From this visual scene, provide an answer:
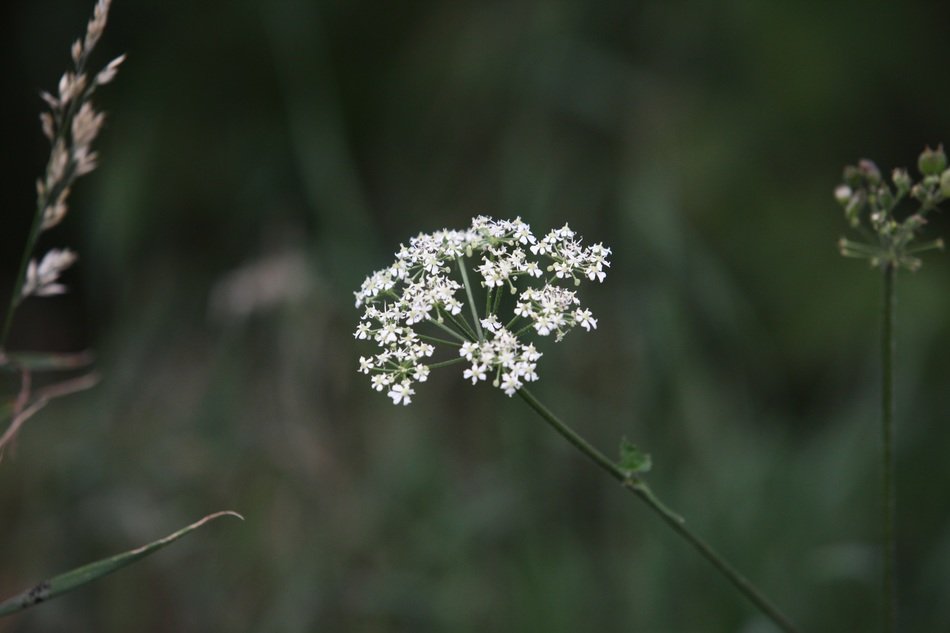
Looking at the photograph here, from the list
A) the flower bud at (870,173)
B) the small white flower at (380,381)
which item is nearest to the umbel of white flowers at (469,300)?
the small white flower at (380,381)

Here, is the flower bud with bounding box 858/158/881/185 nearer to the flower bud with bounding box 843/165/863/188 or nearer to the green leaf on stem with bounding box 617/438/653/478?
the flower bud with bounding box 843/165/863/188

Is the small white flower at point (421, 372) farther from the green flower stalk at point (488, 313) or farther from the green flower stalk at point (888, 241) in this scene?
the green flower stalk at point (888, 241)

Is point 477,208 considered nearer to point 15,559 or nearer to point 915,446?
point 915,446

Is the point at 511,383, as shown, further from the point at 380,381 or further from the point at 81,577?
the point at 81,577

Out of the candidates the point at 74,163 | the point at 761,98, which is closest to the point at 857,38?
the point at 761,98

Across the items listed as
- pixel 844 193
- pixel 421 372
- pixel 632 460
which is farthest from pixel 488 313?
pixel 844 193

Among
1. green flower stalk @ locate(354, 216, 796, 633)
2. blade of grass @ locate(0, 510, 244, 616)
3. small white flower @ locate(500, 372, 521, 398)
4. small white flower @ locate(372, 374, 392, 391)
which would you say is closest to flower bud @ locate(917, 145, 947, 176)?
green flower stalk @ locate(354, 216, 796, 633)
